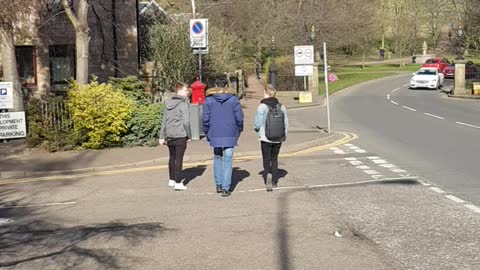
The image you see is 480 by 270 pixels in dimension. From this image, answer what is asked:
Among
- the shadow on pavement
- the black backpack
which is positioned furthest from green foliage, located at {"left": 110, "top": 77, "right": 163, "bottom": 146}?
the black backpack

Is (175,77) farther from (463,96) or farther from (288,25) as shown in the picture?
(288,25)

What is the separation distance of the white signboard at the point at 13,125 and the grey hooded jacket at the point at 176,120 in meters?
6.37

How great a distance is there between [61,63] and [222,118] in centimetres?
1616

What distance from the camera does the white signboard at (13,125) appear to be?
590 inches

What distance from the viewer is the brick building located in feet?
76.2

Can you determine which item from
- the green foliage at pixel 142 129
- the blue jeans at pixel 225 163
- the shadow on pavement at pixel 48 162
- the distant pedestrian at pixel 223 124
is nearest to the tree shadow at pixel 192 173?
the blue jeans at pixel 225 163

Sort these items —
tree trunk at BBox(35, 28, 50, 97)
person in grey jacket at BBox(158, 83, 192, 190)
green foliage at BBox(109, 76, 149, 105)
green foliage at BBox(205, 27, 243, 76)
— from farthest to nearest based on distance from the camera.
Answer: green foliage at BBox(205, 27, 243, 76), tree trunk at BBox(35, 28, 50, 97), green foliage at BBox(109, 76, 149, 105), person in grey jacket at BBox(158, 83, 192, 190)

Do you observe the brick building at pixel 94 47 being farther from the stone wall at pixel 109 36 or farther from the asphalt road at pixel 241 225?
the asphalt road at pixel 241 225

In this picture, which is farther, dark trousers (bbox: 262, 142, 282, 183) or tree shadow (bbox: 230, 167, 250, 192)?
tree shadow (bbox: 230, 167, 250, 192)

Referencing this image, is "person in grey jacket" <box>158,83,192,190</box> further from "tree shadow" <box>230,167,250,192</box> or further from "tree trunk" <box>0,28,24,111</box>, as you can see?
"tree trunk" <box>0,28,24,111</box>

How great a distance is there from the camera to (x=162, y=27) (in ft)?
89.2

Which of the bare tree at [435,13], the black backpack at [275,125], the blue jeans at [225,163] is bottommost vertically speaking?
the blue jeans at [225,163]

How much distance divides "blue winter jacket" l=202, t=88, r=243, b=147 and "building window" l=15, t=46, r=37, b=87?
1570 centimetres

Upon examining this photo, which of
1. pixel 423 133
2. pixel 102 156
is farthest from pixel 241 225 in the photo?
pixel 423 133
